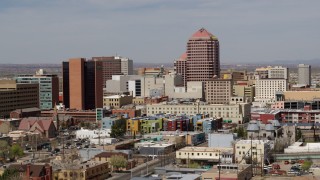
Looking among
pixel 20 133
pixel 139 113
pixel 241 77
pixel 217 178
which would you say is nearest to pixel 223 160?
pixel 217 178

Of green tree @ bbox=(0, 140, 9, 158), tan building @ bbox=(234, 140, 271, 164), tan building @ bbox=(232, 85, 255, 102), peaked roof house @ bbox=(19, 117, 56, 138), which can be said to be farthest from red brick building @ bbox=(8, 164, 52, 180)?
tan building @ bbox=(232, 85, 255, 102)


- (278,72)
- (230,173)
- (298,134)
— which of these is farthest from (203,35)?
(230,173)

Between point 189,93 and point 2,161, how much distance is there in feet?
105

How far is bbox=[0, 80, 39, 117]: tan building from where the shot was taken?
135ft

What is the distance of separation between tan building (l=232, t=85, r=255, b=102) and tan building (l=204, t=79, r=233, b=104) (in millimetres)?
2126

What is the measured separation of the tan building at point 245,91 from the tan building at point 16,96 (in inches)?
740

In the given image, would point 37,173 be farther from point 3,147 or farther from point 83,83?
point 83,83

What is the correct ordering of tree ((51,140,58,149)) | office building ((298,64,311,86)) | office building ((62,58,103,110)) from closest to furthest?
tree ((51,140,58,149))
office building ((62,58,103,110))
office building ((298,64,311,86))

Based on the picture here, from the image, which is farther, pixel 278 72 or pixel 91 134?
pixel 278 72

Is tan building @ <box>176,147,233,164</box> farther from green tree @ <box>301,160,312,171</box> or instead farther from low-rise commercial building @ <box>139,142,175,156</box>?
green tree @ <box>301,160,312,171</box>

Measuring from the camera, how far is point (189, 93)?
56031 millimetres

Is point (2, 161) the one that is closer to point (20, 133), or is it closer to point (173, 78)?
point (20, 133)

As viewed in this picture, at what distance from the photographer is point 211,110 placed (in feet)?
140

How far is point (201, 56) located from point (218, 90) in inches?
346
